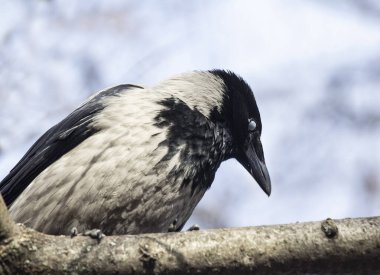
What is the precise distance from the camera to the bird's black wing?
4602 millimetres

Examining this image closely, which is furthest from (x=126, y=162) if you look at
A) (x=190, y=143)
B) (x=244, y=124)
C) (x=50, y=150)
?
(x=244, y=124)

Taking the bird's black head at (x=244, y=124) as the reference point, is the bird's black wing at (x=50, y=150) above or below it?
below

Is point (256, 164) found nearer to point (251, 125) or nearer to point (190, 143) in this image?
point (251, 125)

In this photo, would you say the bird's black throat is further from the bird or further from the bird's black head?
the bird's black head

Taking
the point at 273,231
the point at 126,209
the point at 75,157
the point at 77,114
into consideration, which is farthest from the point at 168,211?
the point at 273,231

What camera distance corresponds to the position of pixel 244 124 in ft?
17.4

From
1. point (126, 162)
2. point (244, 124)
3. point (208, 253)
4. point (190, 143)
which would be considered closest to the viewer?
point (208, 253)

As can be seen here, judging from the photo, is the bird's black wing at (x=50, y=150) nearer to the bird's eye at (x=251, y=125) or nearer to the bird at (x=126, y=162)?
the bird at (x=126, y=162)

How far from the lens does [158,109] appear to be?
4555 mm

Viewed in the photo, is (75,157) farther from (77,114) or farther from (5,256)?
(5,256)

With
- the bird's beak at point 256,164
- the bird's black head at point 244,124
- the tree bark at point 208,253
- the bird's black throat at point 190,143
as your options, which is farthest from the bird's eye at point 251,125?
the tree bark at point 208,253

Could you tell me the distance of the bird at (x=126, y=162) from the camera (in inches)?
164

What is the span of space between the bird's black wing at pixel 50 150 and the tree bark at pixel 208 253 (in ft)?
6.00

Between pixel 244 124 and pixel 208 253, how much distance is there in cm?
264
